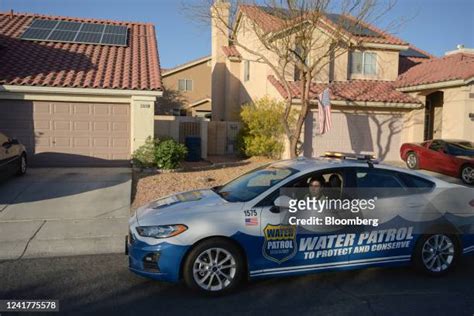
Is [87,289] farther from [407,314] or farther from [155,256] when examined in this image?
[407,314]

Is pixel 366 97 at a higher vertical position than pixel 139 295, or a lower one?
higher

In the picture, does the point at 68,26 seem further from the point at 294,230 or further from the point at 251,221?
the point at 294,230

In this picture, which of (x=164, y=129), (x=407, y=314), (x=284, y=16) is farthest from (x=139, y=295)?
(x=164, y=129)

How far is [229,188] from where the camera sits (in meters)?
5.85

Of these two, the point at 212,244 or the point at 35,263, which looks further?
the point at 35,263

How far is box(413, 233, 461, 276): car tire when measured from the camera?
212 inches

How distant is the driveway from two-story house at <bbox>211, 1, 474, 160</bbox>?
7.29 meters

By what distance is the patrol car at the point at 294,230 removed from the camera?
4.69 meters

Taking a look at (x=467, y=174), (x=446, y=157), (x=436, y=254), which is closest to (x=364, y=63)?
(x=446, y=157)

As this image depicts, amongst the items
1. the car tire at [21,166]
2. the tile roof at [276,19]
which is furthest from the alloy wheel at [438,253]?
the car tire at [21,166]

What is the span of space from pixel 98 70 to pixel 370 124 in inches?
419

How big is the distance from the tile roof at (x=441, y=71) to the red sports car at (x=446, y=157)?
9.71ft

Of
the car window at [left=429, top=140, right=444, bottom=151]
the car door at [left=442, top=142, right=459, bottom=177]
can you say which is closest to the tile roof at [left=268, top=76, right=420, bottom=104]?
the car window at [left=429, top=140, right=444, bottom=151]

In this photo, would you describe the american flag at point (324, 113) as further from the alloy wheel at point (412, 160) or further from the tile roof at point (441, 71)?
the tile roof at point (441, 71)
